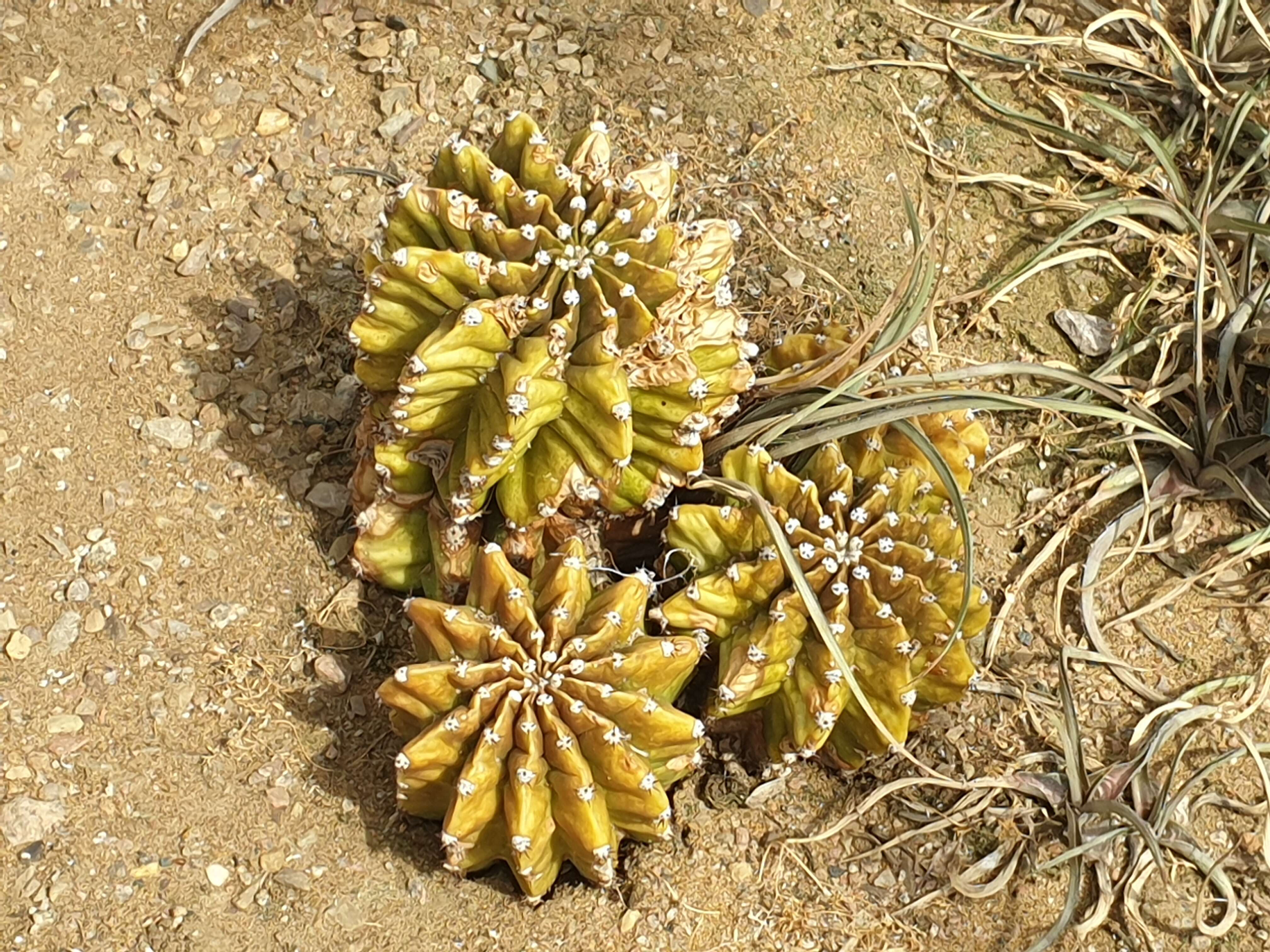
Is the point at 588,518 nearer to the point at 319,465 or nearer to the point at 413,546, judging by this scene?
the point at 413,546

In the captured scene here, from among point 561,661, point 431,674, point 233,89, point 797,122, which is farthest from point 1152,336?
point 233,89

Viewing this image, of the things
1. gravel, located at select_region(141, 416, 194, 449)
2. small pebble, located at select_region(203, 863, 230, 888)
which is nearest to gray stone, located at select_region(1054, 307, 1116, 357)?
gravel, located at select_region(141, 416, 194, 449)

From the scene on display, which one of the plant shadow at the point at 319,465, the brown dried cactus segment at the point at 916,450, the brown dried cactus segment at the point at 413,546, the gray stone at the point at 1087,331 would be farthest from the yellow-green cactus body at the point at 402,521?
the gray stone at the point at 1087,331

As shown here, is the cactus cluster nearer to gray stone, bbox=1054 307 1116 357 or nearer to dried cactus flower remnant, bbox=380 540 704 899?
dried cactus flower remnant, bbox=380 540 704 899

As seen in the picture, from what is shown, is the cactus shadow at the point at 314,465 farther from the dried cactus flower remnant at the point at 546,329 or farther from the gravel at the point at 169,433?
the dried cactus flower remnant at the point at 546,329

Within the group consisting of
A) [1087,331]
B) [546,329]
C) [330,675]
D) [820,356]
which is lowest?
[330,675]

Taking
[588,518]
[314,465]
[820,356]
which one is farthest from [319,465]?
[820,356]

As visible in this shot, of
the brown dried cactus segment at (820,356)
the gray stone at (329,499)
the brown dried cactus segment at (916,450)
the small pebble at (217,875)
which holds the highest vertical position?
the brown dried cactus segment at (820,356)
